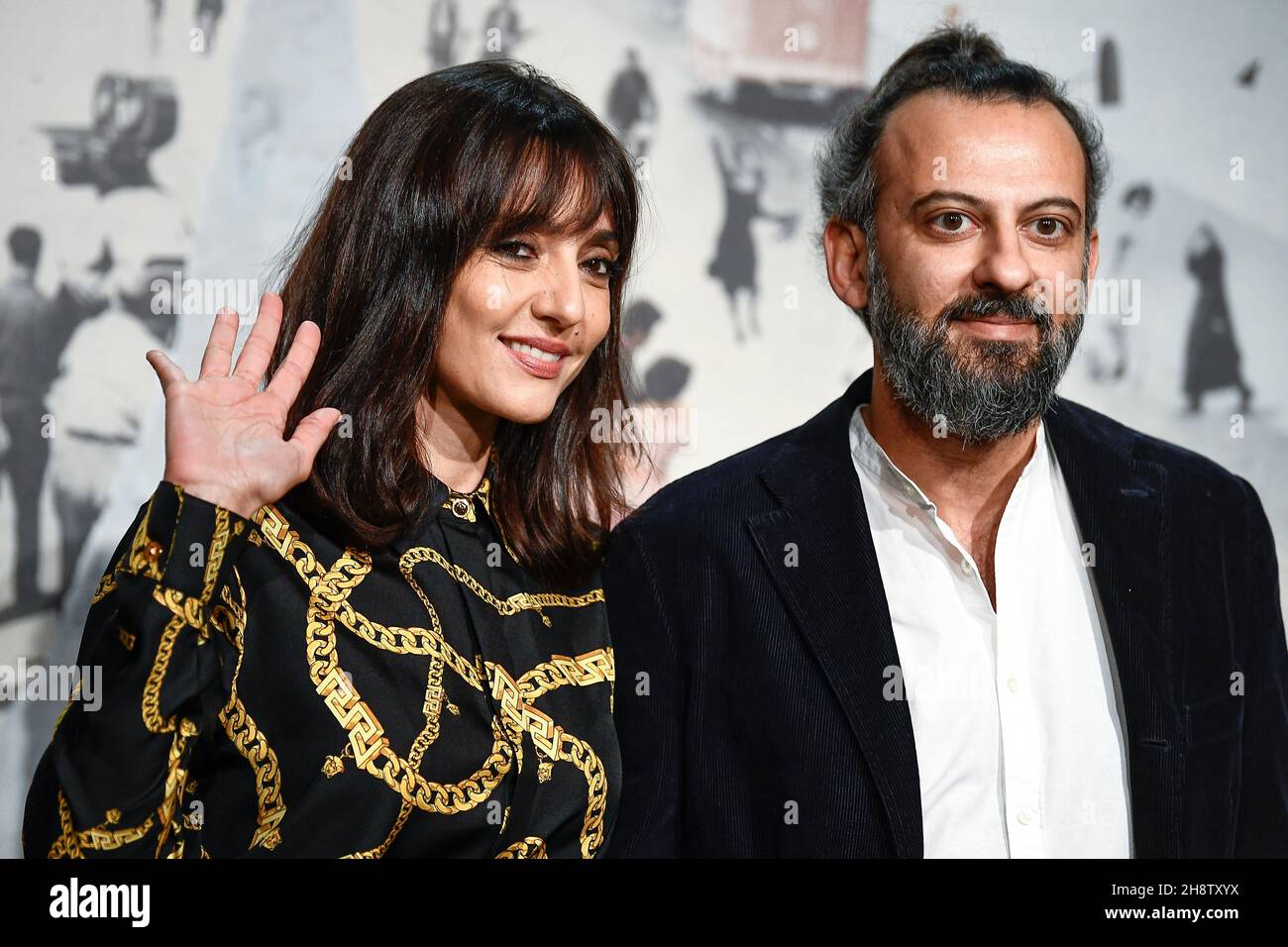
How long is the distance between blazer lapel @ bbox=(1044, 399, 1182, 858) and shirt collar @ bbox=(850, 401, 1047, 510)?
0.11 feet

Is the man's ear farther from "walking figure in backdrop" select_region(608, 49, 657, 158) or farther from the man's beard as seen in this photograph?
"walking figure in backdrop" select_region(608, 49, 657, 158)

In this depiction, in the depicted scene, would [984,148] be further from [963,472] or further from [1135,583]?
[1135,583]

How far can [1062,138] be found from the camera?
206 centimetres

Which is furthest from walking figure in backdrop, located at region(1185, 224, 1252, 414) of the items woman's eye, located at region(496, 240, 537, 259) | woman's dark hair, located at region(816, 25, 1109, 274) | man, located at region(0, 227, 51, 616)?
man, located at region(0, 227, 51, 616)

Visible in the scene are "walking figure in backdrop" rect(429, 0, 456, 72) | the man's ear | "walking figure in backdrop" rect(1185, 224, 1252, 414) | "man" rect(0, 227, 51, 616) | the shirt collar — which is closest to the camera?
the shirt collar

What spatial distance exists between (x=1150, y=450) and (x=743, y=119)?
1.48m

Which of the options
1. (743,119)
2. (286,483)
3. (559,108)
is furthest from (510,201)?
(743,119)

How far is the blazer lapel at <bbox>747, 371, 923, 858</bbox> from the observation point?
1818 millimetres

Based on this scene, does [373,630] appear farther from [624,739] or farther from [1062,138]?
[1062,138]

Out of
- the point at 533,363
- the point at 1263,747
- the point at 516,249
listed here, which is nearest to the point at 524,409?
the point at 533,363

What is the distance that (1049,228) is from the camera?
2.02 m

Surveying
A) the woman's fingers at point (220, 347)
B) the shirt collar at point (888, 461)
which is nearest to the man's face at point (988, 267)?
the shirt collar at point (888, 461)

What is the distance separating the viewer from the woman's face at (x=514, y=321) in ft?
6.07

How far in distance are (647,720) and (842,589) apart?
15.9 inches
